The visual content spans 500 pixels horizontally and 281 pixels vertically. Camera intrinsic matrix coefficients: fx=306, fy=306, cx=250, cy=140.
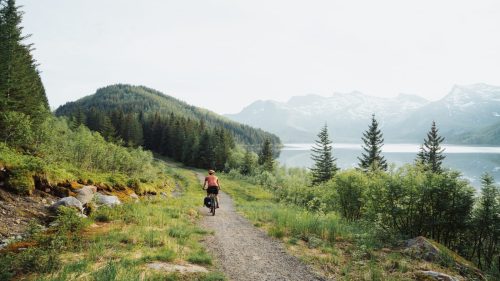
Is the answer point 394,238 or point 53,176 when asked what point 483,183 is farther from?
point 53,176

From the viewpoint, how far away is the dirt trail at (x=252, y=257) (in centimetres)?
885

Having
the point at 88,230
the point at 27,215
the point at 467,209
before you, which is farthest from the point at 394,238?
the point at 27,215

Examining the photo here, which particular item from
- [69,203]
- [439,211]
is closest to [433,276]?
[439,211]

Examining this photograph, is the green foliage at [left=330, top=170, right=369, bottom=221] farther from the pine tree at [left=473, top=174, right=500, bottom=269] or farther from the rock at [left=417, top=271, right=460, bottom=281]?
the rock at [left=417, top=271, right=460, bottom=281]

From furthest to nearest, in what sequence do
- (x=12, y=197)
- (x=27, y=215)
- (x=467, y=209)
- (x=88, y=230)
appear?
1. (x=467, y=209)
2. (x=12, y=197)
3. (x=27, y=215)
4. (x=88, y=230)

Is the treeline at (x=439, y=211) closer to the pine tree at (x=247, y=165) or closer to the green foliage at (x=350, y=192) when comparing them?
the green foliage at (x=350, y=192)

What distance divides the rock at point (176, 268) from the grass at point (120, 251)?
29 cm

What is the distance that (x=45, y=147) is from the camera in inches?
904

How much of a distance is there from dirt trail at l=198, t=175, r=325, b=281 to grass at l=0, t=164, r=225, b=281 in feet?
2.12

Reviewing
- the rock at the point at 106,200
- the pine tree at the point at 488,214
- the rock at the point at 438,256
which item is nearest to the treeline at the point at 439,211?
the pine tree at the point at 488,214

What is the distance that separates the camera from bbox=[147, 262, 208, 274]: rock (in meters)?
8.21

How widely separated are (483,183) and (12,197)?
22.6m

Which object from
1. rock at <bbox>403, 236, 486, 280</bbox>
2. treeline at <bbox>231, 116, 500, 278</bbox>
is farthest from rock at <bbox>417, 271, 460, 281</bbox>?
treeline at <bbox>231, 116, 500, 278</bbox>

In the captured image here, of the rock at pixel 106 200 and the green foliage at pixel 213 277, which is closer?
the green foliage at pixel 213 277
